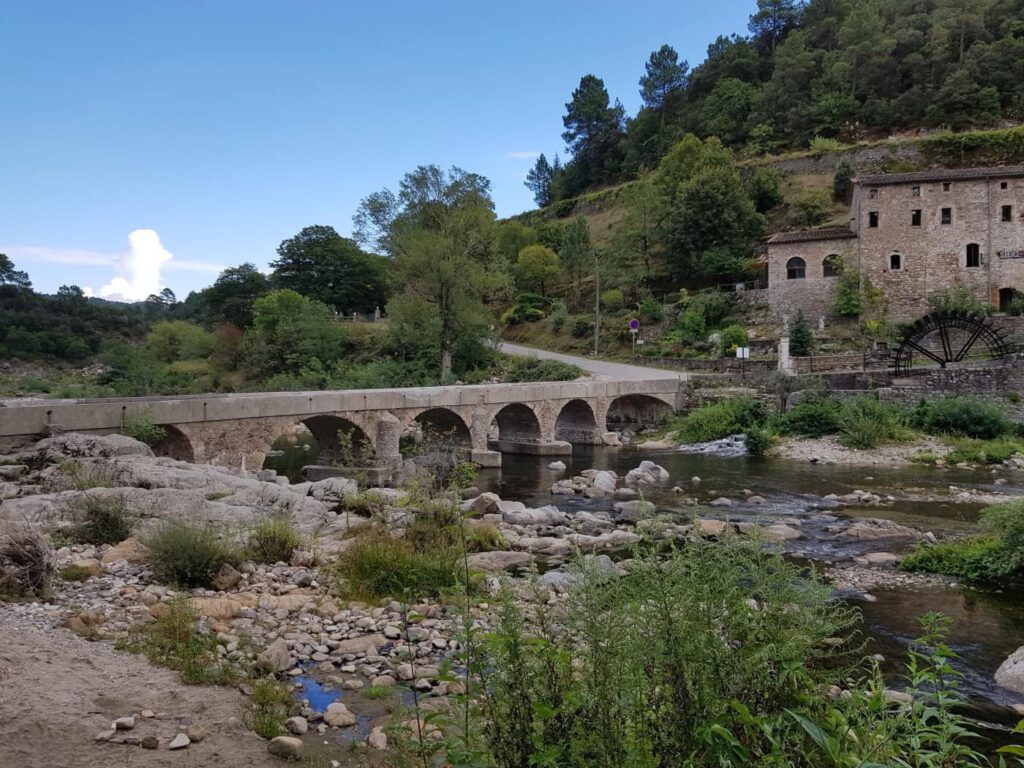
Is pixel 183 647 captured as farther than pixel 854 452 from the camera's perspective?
No

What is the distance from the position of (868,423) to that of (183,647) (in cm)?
2159

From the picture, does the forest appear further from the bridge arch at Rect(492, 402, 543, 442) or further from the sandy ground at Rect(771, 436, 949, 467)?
the bridge arch at Rect(492, 402, 543, 442)

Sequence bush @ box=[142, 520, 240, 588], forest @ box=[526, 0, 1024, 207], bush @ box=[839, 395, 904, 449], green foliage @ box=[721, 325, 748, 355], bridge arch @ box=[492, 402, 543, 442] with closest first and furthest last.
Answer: bush @ box=[142, 520, 240, 588] → bush @ box=[839, 395, 904, 449] → bridge arch @ box=[492, 402, 543, 442] → green foliage @ box=[721, 325, 748, 355] → forest @ box=[526, 0, 1024, 207]

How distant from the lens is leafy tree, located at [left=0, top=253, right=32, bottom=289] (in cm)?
5972

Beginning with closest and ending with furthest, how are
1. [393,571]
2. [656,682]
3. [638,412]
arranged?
[656,682], [393,571], [638,412]

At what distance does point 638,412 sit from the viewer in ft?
98.0

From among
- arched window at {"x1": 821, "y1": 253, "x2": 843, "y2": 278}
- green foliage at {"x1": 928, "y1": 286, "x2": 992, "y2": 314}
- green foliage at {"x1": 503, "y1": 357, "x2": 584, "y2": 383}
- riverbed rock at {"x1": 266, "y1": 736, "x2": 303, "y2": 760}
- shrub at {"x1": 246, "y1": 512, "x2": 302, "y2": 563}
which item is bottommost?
riverbed rock at {"x1": 266, "y1": 736, "x2": 303, "y2": 760}

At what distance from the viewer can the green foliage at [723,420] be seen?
25516 millimetres

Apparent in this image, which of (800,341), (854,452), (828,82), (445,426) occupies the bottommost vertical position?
(854,452)

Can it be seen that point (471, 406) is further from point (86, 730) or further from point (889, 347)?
point (889, 347)

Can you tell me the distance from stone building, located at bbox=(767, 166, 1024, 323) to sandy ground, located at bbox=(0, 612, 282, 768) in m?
37.0

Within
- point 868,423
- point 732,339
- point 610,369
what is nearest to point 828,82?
point 732,339

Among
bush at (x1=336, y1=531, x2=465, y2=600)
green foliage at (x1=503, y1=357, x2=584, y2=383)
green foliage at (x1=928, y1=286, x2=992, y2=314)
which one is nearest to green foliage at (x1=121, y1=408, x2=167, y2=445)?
bush at (x1=336, y1=531, x2=465, y2=600)

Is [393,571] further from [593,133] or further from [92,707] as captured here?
[593,133]
